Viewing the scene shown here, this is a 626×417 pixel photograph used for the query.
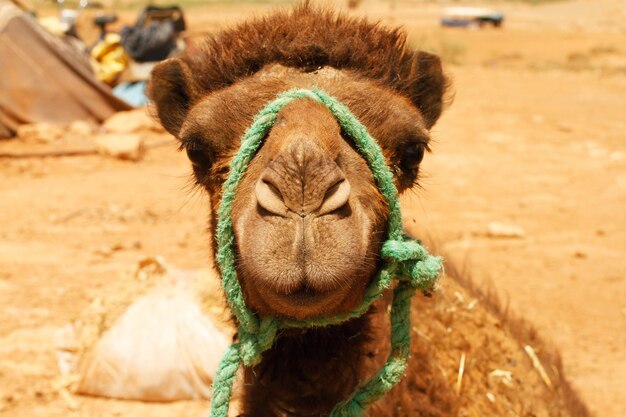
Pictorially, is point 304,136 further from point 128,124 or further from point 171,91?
point 128,124

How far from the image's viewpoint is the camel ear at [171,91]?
410 cm

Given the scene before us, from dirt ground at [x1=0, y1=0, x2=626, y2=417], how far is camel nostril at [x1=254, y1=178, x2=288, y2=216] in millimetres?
1442

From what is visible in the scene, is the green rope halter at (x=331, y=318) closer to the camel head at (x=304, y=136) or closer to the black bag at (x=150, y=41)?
the camel head at (x=304, y=136)

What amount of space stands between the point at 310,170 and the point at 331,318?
2.26ft

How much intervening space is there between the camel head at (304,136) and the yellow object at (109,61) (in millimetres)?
12618

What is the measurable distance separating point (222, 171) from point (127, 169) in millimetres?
10134

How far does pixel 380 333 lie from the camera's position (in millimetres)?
4195

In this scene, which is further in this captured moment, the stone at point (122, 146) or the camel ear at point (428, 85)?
the stone at point (122, 146)

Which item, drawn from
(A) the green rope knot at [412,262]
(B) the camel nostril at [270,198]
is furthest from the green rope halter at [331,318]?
(B) the camel nostril at [270,198]

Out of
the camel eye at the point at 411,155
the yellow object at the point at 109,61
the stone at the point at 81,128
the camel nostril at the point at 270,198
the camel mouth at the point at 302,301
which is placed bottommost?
the stone at the point at 81,128

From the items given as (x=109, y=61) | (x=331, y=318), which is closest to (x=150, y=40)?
(x=109, y=61)

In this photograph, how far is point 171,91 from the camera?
4.21m

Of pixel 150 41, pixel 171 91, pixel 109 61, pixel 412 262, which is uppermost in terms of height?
pixel 171 91

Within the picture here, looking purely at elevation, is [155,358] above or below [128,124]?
above
